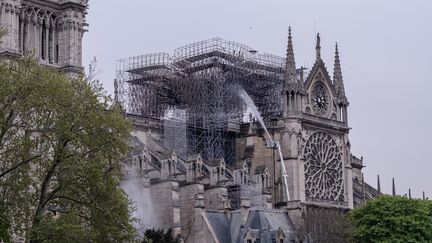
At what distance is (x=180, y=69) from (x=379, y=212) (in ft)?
88.4

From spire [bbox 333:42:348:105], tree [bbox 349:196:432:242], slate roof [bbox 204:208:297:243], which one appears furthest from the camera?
spire [bbox 333:42:348:105]

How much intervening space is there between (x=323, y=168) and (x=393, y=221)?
15819 mm

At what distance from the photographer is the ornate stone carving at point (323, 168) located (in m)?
101

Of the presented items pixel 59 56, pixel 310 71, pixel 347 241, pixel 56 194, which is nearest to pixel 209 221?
pixel 347 241

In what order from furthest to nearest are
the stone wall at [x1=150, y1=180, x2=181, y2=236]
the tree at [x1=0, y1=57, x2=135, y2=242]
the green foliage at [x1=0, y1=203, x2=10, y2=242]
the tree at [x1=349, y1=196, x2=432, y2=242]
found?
the tree at [x1=349, y1=196, x2=432, y2=242] < the stone wall at [x1=150, y1=180, x2=181, y2=236] < the tree at [x1=0, y1=57, x2=135, y2=242] < the green foliage at [x1=0, y1=203, x2=10, y2=242]

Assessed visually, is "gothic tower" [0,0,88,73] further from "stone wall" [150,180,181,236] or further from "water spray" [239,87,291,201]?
"water spray" [239,87,291,201]

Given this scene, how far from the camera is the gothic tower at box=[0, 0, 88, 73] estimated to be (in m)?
81.8

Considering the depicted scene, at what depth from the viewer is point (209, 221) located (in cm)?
8525

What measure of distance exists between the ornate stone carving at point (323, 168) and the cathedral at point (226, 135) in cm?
11

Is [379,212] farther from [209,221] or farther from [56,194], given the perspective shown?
[56,194]

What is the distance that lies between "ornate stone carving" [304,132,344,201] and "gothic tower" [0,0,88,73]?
2725 centimetres

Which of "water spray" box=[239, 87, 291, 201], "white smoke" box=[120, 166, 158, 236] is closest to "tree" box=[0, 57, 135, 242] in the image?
"white smoke" box=[120, 166, 158, 236]

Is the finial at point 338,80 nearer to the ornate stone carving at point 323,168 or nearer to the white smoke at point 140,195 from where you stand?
the ornate stone carving at point 323,168

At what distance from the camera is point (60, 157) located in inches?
2061
